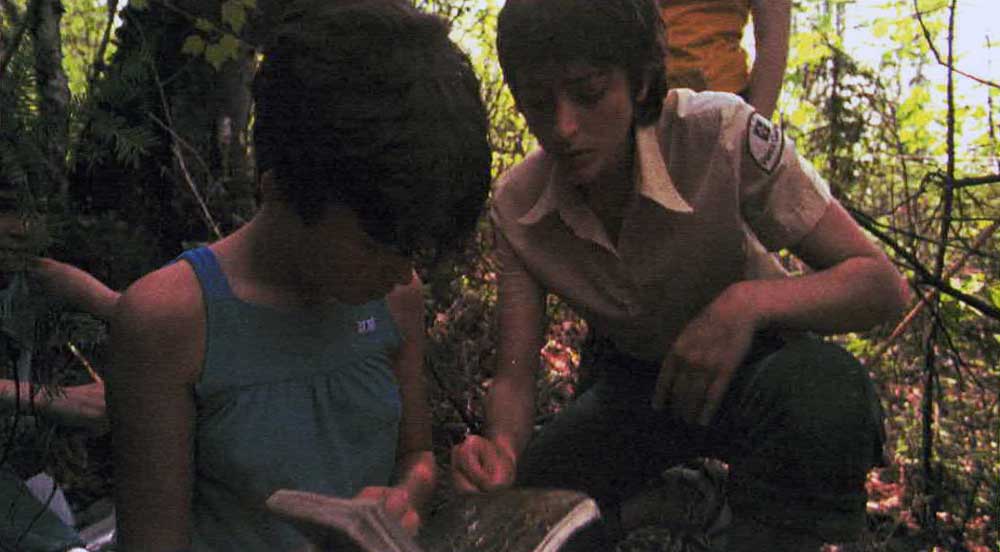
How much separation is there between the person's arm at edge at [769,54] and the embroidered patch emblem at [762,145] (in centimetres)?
97

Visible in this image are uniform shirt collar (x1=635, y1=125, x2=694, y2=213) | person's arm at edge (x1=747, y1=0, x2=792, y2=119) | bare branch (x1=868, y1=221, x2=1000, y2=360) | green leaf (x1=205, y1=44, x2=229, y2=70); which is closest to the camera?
uniform shirt collar (x1=635, y1=125, x2=694, y2=213)

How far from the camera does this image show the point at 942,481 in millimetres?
3727

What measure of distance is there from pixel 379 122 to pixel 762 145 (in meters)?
1.06

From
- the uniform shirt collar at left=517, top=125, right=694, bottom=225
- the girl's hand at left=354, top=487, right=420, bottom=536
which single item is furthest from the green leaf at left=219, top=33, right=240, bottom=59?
the girl's hand at left=354, top=487, right=420, bottom=536

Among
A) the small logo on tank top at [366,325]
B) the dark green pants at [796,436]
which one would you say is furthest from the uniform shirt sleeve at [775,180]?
the small logo on tank top at [366,325]

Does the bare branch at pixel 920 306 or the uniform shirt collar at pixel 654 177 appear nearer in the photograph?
the uniform shirt collar at pixel 654 177

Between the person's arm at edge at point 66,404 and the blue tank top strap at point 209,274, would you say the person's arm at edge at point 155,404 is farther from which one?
the person's arm at edge at point 66,404

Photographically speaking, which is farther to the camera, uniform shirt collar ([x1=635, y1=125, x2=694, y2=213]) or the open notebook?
uniform shirt collar ([x1=635, y1=125, x2=694, y2=213])

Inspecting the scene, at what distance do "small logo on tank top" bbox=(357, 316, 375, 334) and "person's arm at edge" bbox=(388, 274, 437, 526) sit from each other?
0.08 meters

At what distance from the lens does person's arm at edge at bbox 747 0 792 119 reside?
347cm

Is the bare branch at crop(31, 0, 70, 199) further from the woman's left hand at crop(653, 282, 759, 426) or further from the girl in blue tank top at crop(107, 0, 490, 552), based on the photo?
the woman's left hand at crop(653, 282, 759, 426)

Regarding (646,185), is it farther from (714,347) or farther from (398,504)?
(398,504)

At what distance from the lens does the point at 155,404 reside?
1.85 meters

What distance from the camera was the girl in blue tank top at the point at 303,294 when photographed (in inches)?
68.9
